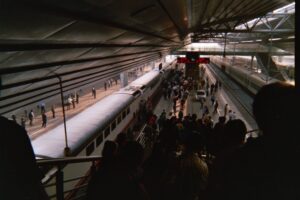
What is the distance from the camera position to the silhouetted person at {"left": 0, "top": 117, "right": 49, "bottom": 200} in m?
1.03

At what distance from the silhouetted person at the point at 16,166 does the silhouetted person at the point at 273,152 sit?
0.83 m

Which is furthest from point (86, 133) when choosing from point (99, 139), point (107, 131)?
point (107, 131)

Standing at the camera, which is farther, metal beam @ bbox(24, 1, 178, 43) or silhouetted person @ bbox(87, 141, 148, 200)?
silhouetted person @ bbox(87, 141, 148, 200)

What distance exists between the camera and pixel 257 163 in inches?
45.3

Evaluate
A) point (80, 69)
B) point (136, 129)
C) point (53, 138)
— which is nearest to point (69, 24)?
point (80, 69)

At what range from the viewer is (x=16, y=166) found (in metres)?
1.06

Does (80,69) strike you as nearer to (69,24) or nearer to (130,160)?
(69,24)

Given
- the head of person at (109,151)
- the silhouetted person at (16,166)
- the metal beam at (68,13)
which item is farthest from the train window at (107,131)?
the silhouetted person at (16,166)

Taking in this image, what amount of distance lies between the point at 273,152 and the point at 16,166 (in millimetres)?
972

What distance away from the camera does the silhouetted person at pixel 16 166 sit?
3.38ft

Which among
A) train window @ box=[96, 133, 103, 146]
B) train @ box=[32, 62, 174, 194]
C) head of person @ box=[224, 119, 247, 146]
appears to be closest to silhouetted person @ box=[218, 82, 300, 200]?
head of person @ box=[224, 119, 247, 146]

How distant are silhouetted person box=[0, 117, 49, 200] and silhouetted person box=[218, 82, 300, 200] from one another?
83 centimetres

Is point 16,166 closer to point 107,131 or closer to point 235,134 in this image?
point 235,134

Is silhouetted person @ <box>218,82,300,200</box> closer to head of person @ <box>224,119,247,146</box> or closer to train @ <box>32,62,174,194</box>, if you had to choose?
head of person @ <box>224,119,247,146</box>
